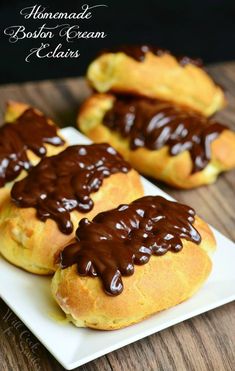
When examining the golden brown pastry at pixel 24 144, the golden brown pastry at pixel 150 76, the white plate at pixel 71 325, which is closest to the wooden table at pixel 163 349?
the white plate at pixel 71 325

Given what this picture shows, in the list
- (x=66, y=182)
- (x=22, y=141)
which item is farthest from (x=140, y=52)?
(x=66, y=182)


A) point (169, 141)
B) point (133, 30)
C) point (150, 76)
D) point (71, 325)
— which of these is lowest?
point (133, 30)

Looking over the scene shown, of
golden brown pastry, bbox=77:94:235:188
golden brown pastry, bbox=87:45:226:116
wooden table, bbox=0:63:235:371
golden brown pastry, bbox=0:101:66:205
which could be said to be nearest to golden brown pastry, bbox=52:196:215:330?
wooden table, bbox=0:63:235:371

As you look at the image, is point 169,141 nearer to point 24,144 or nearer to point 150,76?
point 150,76

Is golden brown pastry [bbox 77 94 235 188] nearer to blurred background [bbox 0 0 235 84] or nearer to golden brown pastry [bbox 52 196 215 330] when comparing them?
golden brown pastry [bbox 52 196 215 330]

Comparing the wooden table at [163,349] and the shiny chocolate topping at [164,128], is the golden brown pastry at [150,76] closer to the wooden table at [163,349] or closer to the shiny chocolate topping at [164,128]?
the shiny chocolate topping at [164,128]
